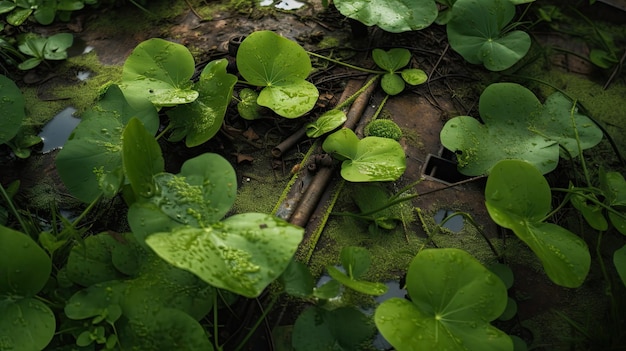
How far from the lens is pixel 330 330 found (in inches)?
55.1

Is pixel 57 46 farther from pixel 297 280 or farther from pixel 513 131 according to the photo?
pixel 513 131

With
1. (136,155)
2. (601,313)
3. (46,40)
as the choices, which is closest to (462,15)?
(601,313)

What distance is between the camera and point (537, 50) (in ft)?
7.63

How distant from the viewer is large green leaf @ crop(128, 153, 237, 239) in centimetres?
130

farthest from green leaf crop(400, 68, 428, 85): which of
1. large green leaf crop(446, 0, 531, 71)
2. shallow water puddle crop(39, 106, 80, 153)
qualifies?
shallow water puddle crop(39, 106, 80, 153)

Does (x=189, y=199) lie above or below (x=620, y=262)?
above

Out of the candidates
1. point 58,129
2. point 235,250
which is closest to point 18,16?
point 58,129

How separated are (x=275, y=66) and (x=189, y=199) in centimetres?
78

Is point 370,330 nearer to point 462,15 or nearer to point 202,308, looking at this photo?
point 202,308

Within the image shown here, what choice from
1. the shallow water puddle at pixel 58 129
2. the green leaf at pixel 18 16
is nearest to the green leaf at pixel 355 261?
the shallow water puddle at pixel 58 129

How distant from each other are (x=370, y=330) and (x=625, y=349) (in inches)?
29.7

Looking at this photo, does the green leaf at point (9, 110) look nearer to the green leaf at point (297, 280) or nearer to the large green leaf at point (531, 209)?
the green leaf at point (297, 280)

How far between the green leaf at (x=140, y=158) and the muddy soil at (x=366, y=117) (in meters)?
0.40

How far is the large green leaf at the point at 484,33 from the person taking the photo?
6.70ft
